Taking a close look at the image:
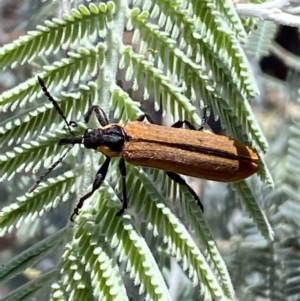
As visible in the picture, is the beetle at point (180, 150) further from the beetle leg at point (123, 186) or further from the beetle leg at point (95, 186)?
the beetle leg at point (95, 186)

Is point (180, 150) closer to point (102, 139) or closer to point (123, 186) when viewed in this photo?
point (102, 139)

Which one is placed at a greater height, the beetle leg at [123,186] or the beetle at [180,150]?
the beetle leg at [123,186]

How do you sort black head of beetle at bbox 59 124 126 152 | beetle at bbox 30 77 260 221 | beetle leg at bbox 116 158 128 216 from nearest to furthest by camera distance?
1. beetle leg at bbox 116 158 128 216
2. black head of beetle at bbox 59 124 126 152
3. beetle at bbox 30 77 260 221

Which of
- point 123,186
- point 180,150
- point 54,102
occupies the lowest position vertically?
point 180,150

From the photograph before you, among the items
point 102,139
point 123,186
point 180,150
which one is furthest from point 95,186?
point 180,150

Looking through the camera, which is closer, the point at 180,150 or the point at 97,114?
the point at 97,114

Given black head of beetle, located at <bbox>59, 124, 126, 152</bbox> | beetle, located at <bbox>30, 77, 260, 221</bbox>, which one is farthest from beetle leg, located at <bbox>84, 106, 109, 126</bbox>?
beetle, located at <bbox>30, 77, 260, 221</bbox>

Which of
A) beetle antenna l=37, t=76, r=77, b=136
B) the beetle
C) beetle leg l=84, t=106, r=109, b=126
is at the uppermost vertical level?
beetle antenna l=37, t=76, r=77, b=136

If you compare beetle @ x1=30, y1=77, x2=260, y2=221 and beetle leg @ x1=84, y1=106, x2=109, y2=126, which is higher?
beetle leg @ x1=84, y1=106, x2=109, y2=126

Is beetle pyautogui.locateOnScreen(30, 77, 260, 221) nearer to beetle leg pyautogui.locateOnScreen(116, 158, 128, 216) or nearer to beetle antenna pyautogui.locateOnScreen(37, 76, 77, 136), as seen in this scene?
beetle leg pyautogui.locateOnScreen(116, 158, 128, 216)

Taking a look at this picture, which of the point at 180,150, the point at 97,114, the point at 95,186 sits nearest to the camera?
the point at 95,186

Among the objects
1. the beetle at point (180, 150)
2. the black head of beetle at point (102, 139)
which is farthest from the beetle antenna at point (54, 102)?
the beetle at point (180, 150)

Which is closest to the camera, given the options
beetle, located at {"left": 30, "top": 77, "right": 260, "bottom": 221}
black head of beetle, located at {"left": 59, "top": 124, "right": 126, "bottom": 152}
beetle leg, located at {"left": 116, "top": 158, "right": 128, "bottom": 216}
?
beetle leg, located at {"left": 116, "top": 158, "right": 128, "bottom": 216}
